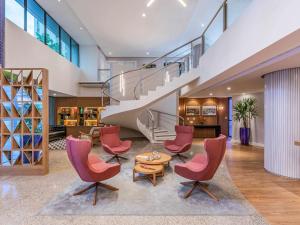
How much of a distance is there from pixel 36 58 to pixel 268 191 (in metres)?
7.59

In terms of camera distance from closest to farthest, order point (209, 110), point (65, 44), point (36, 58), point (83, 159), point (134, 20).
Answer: point (83, 159) < point (36, 58) < point (134, 20) < point (65, 44) < point (209, 110)

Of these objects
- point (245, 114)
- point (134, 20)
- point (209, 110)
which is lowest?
point (245, 114)

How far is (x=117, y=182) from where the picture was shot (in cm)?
394

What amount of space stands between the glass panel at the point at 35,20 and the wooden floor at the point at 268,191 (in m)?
7.95

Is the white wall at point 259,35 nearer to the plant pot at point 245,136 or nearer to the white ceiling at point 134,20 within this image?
the white ceiling at point 134,20

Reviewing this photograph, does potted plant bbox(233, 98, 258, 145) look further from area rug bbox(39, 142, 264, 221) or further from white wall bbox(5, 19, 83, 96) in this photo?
white wall bbox(5, 19, 83, 96)

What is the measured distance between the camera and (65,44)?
29.8 feet

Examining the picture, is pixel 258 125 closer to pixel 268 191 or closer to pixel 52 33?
pixel 268 191

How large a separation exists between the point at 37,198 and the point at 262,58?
4.69m

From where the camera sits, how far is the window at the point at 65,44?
878 centimetres

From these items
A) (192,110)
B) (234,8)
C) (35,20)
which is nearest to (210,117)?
(192,110)

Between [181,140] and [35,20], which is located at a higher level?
[35,20]

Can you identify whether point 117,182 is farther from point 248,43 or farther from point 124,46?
point 124,46

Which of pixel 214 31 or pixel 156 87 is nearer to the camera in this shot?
pixel 214 31
